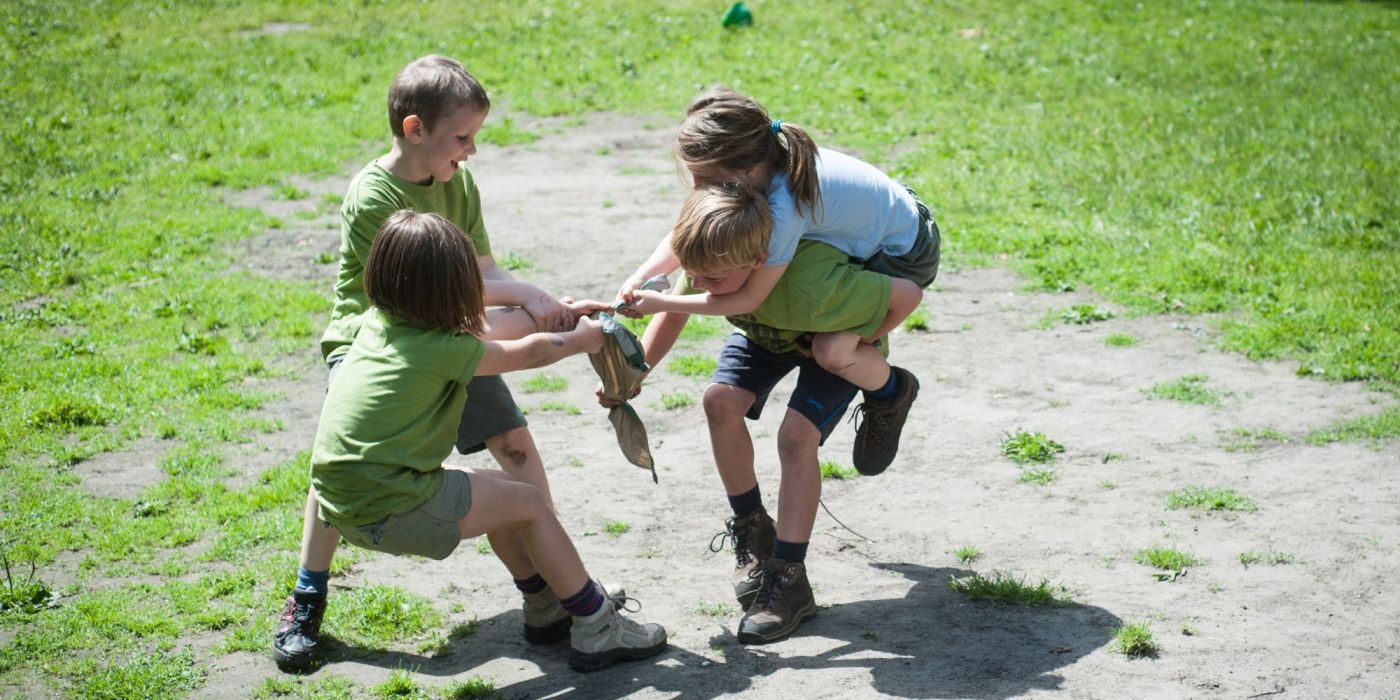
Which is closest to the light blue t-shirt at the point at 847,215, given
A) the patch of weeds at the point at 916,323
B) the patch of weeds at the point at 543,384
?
the patch of weeds at the point at 543,384

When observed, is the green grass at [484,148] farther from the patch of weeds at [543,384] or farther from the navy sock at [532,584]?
the patch of weeds at [543,384]

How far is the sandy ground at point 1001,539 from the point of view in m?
4.07

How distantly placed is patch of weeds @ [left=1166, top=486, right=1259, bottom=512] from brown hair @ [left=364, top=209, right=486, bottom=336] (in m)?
3.13

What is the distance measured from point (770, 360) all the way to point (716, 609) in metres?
0.93

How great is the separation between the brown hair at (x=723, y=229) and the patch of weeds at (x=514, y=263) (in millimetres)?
4614

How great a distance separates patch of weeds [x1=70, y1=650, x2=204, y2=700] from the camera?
4.00 meters

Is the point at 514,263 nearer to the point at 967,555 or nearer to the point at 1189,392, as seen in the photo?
the point at 1189,392

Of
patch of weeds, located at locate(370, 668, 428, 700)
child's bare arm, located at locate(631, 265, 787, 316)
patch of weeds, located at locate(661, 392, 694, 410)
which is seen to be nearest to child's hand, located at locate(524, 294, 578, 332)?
child's bare arm, located at locate(631, 265, 787, 316)

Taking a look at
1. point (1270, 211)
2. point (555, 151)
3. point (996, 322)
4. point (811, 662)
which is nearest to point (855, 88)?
point (555, 151)

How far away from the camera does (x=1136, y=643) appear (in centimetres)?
409

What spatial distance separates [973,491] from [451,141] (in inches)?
108

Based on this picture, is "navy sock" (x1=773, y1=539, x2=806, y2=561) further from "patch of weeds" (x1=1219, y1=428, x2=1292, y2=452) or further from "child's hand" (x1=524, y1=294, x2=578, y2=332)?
"patch of weeds" (x1=1219, y1=428, x2=1292, y2=452)

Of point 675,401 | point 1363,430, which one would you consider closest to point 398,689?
point 675,401

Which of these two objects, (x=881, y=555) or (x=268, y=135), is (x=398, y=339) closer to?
(x=881, y=555)
